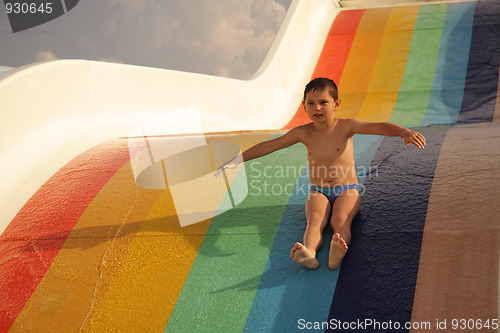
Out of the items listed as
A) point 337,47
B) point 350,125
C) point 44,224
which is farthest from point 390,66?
point 44,224

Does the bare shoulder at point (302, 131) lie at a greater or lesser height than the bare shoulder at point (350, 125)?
lesser

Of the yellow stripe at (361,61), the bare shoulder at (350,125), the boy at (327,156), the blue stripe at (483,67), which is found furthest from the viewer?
the yellow stripe at (361,61)

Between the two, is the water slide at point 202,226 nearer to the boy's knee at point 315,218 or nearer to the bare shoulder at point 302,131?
the boy's knee at point 315,218

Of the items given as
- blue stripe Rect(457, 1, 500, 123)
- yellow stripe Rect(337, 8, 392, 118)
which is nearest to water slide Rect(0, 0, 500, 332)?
blue stripe Rect(457, 1, 500, 123)

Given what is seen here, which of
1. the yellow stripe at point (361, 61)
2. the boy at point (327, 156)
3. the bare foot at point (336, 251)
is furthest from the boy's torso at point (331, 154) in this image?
the yellow stripe at point (361, 61)

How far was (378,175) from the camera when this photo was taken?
89.2 inches

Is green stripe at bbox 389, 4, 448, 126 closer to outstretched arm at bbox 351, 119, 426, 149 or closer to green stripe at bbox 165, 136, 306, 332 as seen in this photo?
green stripe at bbox 165, 136, 306, 332

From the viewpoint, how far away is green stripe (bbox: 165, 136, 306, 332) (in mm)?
1656

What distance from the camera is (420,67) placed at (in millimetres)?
6113

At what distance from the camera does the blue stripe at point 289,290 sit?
1.59 metres

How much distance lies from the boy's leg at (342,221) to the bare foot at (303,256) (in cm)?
6

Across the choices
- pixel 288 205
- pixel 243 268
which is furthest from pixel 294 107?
pixel 243 268

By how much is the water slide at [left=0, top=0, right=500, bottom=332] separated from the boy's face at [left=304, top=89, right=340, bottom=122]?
444 mm

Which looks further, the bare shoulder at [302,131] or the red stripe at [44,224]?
the bare shoulder at [302,131]
